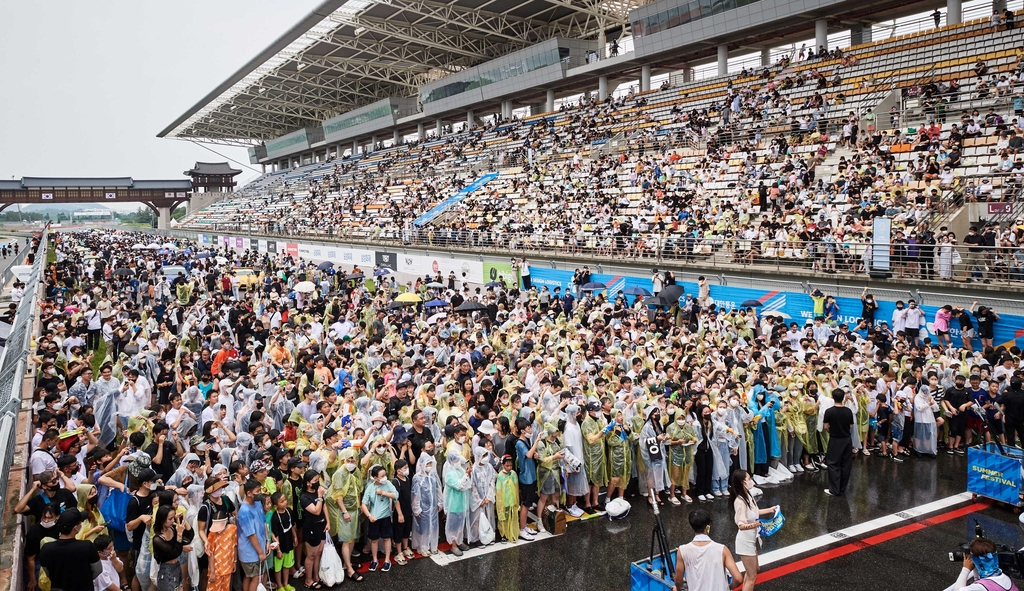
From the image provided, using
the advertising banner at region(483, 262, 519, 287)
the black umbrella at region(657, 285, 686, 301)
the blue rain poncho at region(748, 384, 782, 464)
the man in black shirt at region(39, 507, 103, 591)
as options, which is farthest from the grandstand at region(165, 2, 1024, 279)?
the man in black shirt at region(39, 507, 103, 591)

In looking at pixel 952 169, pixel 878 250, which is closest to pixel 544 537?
pixel 878 250

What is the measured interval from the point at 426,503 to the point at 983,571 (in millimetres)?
4956

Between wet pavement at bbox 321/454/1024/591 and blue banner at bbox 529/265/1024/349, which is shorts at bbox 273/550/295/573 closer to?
wet pavement at bbox 321/454/1024/591

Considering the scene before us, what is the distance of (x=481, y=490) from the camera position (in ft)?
24.0

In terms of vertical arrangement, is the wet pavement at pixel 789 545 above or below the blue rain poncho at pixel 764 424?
below

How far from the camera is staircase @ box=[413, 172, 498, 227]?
3459 centimetres

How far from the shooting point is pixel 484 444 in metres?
7.40

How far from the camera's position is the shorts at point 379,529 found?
22.6 feet

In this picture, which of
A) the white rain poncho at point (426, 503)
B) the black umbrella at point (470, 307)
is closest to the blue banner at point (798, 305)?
the black umbrella at point (470, 307)

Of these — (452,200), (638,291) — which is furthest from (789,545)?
(452,200)

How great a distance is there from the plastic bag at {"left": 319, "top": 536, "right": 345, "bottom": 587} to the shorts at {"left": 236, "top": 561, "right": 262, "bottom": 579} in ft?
2.37

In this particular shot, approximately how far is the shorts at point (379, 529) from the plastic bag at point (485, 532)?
1.08m

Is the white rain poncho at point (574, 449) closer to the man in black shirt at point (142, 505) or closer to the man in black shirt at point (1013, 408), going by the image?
the man in black shirt at point (142, 505)

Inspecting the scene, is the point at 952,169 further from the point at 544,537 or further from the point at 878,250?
the point at 544,537
